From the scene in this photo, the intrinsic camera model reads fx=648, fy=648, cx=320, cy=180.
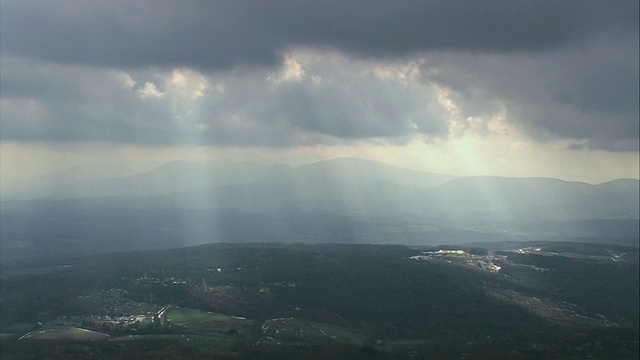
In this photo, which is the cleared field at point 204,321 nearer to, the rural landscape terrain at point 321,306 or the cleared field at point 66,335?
the rural landscape terrain at point 321,306

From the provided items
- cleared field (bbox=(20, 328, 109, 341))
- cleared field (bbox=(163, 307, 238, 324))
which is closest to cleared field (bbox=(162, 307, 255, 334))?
cleared field (bbox=(163, 307, 238, 324))

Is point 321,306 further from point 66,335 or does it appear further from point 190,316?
point 66,335

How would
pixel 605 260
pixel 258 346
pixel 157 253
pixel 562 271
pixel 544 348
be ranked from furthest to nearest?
pixel 157 253, pixel 605 260, pixel 562 271, pixel 258 346, pixel 544 348

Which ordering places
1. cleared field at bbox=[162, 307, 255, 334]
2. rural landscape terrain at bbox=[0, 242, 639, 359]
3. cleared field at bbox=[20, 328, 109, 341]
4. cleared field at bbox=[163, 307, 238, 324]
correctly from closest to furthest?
1. rural landscape terrain at bbox=[0, 242, 639, 359]
2. cleared field at bbox=[20, 328, 109, 341]
3. cleared field at bbox=[162, 307, 255, 334]
4. cleared field at bbox=[163, 307, 238, 324]

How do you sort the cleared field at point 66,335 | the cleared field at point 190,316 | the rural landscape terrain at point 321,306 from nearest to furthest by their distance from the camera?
the rural landscape terrain at point 321,306
the cleared field at point 66,335
the cleared field at point 190,316

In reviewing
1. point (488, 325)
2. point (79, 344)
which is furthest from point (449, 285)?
point (79, 344)

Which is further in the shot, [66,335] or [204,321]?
[204,321]

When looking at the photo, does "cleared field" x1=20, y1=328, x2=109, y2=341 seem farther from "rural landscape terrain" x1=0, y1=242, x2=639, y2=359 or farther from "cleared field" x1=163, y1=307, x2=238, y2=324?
"cleared field" x1=163, y1=307, x2=238, y2=324

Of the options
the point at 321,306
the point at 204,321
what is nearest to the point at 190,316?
the point at 204,321

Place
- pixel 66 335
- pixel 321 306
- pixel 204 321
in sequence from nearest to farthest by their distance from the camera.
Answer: pixel 66 335 < pixel 204 321 < pixel 321 306

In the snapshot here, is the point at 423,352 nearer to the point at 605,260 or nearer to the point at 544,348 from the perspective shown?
the point at 544,348

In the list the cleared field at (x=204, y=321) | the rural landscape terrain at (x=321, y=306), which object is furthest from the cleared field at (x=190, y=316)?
the rural landscape terrain at (x=321, y=306)
